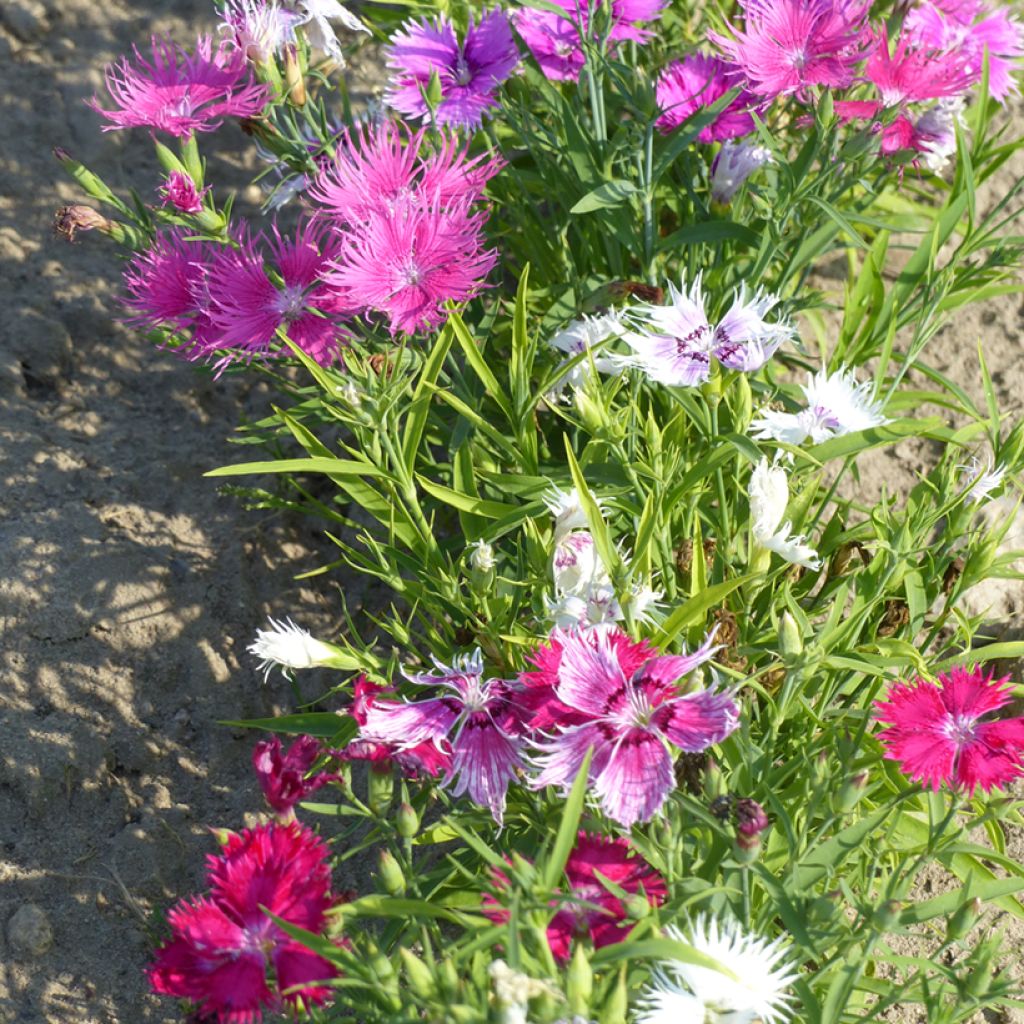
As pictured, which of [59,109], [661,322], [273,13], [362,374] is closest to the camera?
[362,374]

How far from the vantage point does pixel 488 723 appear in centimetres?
148

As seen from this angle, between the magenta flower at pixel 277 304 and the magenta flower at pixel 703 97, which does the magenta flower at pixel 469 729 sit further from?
the magenta flower at pixel 703 97

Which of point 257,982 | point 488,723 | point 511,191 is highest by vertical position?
point 511,191

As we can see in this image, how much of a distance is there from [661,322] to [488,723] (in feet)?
2.03

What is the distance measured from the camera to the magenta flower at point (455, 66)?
211 centimetres

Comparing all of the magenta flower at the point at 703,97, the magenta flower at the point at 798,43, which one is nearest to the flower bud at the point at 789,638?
the magenta flower at the point at 798,43

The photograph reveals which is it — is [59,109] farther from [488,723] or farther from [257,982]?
[257,982]

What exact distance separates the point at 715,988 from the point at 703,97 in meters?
1.54

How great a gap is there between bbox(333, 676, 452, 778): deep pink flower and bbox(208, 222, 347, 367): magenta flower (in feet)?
1.76

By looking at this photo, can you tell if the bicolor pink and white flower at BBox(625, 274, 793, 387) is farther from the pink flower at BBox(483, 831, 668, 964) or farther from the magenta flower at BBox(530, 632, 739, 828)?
the pink flower at BBox(483, 831, 668, 964)

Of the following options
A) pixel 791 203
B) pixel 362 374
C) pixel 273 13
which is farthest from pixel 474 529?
pixel 273 13

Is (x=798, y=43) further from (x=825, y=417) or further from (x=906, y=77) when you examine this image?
(x=825, y=417)

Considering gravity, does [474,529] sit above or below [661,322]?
below

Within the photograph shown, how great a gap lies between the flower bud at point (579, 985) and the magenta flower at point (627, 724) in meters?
0.20
